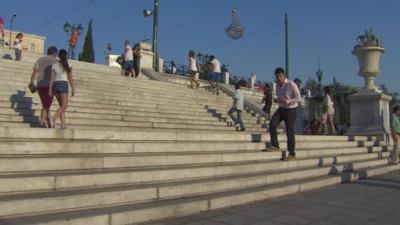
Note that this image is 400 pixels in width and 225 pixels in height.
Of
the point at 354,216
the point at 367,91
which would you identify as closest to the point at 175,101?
the point at 367,91

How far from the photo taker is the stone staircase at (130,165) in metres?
4.87

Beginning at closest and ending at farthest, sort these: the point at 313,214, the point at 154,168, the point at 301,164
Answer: the point at 313,214 → the point at 154,168 → the point at 301,164

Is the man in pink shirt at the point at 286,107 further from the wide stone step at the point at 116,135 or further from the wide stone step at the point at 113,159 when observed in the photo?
the wide stone step at the point at 116,135

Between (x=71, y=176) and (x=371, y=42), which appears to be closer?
(x=71, y=176)

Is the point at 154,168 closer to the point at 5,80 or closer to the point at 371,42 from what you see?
the point at 5,80

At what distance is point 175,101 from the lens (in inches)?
599

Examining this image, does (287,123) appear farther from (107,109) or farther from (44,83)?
(107,109)

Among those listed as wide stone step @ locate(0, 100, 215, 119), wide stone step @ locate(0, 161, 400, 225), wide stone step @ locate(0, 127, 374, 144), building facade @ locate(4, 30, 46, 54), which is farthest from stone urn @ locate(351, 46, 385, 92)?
building facade @ locate(4, 30, 46, 54)

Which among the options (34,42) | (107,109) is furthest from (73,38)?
(34,42)

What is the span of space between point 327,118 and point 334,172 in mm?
5564

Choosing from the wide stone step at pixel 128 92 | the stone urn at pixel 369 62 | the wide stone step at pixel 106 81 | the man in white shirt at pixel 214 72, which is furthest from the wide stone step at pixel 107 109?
the stone urn at pixel 369 62

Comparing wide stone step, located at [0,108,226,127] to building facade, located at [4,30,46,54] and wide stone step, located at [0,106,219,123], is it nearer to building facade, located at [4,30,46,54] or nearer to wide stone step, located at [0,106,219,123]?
wide stone step, located at [0,106,219,123]

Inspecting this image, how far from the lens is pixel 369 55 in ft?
52.3

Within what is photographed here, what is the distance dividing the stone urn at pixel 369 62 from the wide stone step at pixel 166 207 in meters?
9.13
